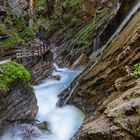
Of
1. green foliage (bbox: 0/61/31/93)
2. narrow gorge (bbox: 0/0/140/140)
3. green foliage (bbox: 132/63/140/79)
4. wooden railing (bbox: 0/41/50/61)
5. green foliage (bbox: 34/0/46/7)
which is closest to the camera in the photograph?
narrow gorge (bbox: 0/0/140/140)

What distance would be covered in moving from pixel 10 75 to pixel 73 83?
4.91 m

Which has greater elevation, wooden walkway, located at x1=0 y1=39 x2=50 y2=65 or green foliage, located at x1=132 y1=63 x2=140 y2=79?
green foliage, located at x1=132 y1=63 x2=140 y2=79

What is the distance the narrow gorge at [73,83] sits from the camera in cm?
1129

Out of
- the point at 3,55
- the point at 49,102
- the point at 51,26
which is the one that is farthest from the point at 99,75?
the point at 51,26

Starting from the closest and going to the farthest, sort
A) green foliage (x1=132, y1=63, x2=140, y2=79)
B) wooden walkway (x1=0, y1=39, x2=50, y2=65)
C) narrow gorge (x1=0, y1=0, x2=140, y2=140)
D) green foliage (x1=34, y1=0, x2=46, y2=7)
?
narrow gorge (x1=0, y1=0, x2=140, y2=140) < green foliage (x1=132, y1=63, x2=140, y2=79) < wooden walkway (x1=0, y1=39, x2=50, y2=65) < green foliage (x1=34, y1=0, x2=46, y2=7)

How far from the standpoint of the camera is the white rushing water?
1550 centimetres

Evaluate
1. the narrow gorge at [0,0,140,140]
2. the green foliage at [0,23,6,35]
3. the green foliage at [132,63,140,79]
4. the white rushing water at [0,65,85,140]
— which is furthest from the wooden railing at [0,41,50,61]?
the green foliage at [132,63,140,79]

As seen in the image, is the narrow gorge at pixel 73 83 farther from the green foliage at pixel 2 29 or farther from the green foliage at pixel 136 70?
the green foliage at pixel 2 29

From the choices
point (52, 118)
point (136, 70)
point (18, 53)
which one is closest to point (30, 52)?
point (18, 53)

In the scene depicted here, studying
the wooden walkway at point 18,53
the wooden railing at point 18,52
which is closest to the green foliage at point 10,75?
the wooden walkway at point 18,53

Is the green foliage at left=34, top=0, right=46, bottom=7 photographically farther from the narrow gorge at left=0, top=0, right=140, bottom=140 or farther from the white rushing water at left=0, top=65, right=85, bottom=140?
the white rushing water at left=0, top=65, right=85, bottom=140

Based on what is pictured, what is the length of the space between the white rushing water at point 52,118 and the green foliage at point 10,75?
6.64 feet

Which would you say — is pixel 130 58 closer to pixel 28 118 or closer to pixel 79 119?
pixel 79 119

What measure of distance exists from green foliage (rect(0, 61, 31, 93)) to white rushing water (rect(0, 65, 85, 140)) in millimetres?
2025
